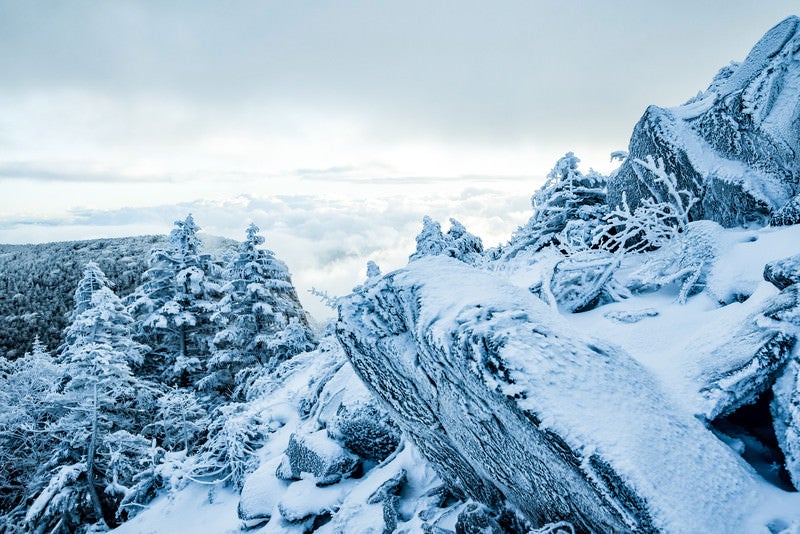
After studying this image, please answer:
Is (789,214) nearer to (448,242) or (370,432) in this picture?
(370,432)

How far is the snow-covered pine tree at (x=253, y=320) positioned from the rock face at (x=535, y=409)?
13.8 m

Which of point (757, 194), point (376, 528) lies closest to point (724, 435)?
point (376, 528)

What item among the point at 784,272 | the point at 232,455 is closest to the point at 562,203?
the point at 784,272

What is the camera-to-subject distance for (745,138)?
640cm

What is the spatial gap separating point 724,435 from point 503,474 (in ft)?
5.54

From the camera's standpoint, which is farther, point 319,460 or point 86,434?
point 86,434

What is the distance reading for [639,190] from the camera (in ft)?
27.2

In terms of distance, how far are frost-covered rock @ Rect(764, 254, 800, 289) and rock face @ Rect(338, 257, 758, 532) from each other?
1.52 metres

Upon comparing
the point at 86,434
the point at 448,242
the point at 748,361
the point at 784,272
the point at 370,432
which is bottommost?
the point at 86,434

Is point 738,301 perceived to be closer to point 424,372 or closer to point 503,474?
point 503,474

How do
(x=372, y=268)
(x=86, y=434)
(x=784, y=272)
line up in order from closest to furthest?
(x=784, y=272), (x=86, y=434), (x=372, y=268)

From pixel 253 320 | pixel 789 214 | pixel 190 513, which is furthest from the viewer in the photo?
pixel 253 320

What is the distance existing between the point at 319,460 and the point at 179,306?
15.5 m

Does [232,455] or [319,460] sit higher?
[319,460]
